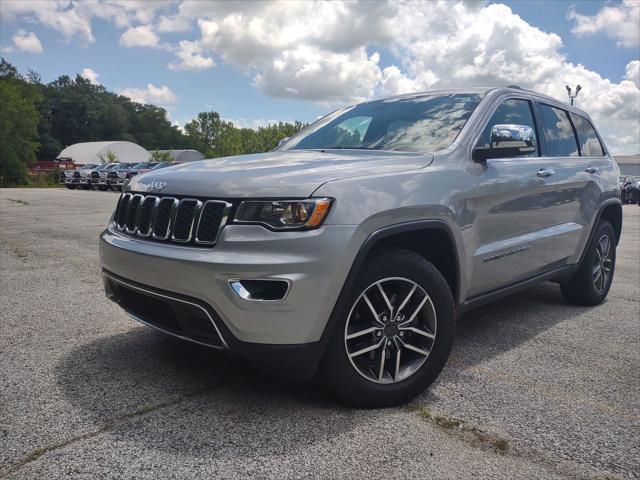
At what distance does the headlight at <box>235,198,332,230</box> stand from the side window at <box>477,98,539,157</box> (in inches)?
59.4

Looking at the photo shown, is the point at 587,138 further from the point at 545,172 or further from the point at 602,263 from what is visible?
the point at 545,172

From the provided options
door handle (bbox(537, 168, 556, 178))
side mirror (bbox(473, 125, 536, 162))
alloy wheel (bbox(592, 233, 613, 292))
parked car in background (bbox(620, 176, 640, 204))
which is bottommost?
parked car in background (bbox(620, 176, 640, 204))

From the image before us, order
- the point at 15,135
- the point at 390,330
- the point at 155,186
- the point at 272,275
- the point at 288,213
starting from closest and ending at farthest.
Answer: the point at 272,275 → the point at 288,213 → the point at 390,330 → the point at 155,186 → the point at 15,135

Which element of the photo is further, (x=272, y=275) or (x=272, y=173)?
(x=272, y=173)

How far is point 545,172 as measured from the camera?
4023mm

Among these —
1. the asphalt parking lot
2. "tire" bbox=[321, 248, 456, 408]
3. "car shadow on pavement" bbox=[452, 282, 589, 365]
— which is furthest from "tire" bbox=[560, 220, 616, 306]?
"tire" bbox=[321, 248, 456, 408]

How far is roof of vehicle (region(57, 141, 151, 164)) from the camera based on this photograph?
267 feet

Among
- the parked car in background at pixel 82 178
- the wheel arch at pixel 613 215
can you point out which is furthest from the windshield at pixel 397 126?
the parked car in background at pixel 82 178

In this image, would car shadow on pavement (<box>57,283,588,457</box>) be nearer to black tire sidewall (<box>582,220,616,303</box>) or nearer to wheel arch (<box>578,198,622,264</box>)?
black tire sidewall (<box>582,220,616,303</box>)

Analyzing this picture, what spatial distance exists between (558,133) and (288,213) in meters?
3.07

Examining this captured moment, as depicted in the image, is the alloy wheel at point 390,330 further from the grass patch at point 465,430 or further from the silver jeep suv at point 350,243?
the grass patch at point 465,430

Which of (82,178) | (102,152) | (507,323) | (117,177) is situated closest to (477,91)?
(507,323)

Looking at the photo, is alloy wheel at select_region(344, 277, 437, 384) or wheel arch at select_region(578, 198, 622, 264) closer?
alloy wheel at select_region(344, 277, 437, 384)

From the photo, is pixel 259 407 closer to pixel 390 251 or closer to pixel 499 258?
pixel 390 251
